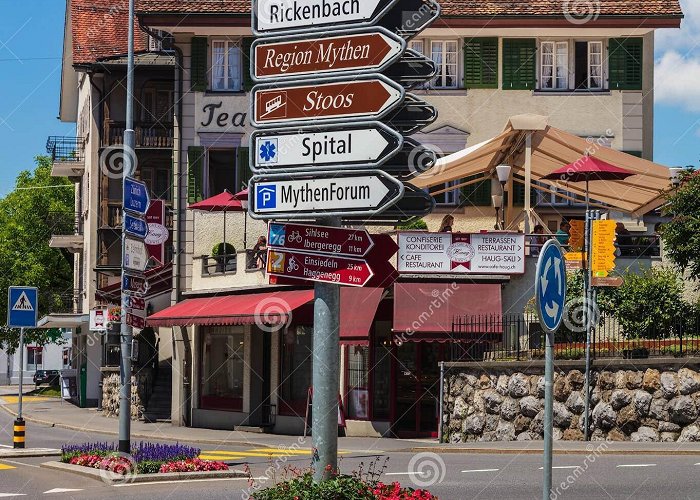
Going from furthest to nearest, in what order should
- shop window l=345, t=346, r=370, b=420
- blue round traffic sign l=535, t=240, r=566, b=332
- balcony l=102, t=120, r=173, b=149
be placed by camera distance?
balcony l=102, t=120, r=173, b=149 → shop window l=345, t=346, r=370, b=420 → blue round traffic sign l=535, t=240, r=566, b=332

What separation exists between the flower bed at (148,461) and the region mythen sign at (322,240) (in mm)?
10090

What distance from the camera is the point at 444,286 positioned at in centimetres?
2991

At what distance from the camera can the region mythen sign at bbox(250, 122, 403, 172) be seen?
9.72 metres

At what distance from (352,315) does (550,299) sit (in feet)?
68.6

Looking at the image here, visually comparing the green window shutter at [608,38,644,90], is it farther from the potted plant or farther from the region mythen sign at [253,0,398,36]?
the region mythen sign at [253,0,398,36]

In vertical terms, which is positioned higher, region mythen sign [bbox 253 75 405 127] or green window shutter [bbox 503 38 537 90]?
green window shutter [bbox 503 38 537 90]

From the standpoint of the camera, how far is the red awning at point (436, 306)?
29.2 m

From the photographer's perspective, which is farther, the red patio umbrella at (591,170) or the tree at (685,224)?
the red patio umbrella at (591,170)

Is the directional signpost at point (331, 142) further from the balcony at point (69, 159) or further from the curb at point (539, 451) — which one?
the balcony at point (69, 159)

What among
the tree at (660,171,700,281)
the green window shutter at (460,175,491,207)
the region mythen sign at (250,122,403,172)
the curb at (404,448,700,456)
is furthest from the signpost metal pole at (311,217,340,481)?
the green window shutter at (460,175,491,207)

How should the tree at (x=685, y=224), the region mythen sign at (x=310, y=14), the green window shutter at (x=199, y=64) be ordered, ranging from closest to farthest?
the region mythen sign at (x=310, y=14) < the tree at (x=685, y=224) < the green window shutter at (x=199, y=64)

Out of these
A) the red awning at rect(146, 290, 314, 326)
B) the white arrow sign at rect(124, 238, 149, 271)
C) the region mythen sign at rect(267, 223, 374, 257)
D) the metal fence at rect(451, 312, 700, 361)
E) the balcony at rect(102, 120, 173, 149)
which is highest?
the balcony at rect(102, 120, 173, 149)

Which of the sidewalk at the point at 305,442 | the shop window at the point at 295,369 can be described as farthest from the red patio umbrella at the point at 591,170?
the shop window at the point at 295,369

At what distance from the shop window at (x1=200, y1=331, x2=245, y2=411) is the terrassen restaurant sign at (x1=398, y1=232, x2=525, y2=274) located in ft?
25.4
